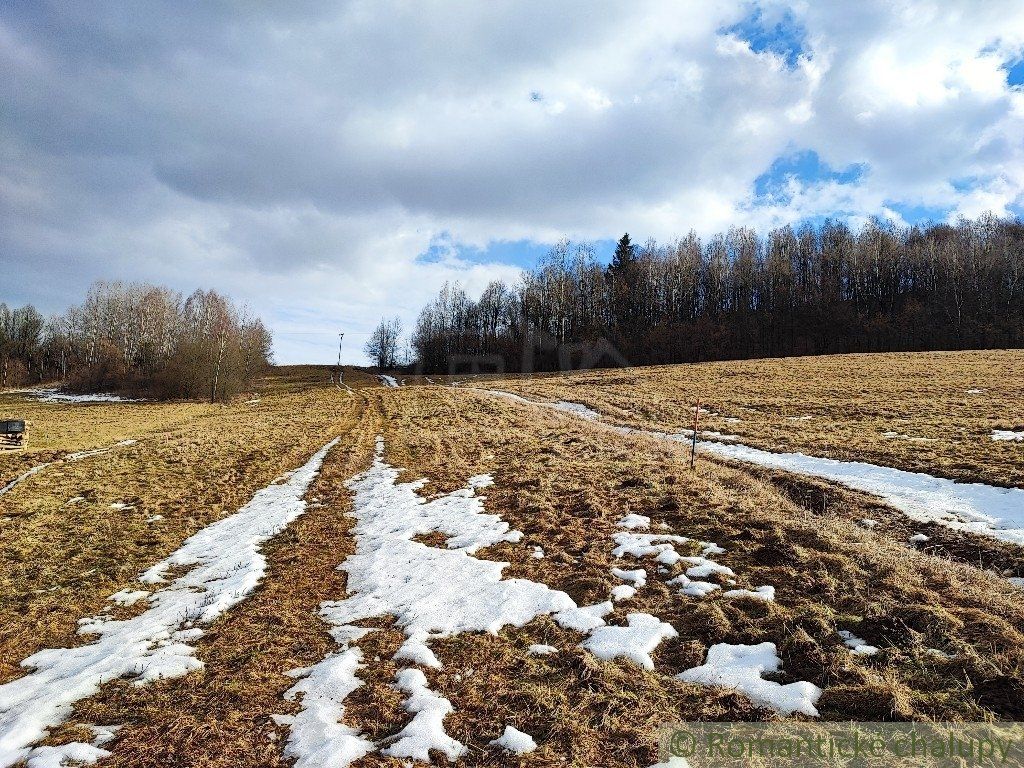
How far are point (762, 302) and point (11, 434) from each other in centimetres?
9132

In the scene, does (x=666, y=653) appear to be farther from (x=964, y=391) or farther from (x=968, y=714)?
(x=964, y=391)

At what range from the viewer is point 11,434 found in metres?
21.4

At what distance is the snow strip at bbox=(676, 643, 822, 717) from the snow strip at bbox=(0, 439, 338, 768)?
487 centimetres

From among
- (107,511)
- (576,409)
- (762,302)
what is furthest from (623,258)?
(107,511)

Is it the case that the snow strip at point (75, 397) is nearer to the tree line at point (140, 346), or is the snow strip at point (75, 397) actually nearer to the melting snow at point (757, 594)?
the tree line at point (140, 346)

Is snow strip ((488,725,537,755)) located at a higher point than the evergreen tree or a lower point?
lower

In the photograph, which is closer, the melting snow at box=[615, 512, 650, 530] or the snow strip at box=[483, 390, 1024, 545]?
the melting snow at box=[615, 512, 650, 530]

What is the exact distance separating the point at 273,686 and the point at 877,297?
9944cm

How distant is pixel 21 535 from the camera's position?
9.59 metres

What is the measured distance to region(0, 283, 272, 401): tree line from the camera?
51219 mm

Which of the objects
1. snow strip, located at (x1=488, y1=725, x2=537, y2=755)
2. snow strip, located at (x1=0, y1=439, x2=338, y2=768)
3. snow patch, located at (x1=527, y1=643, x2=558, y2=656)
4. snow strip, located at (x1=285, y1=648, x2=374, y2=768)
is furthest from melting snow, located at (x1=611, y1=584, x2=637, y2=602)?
snow strip, located at (x1=0, y1=439, x2=338, y2=768)

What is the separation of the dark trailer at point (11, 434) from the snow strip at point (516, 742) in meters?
26.3

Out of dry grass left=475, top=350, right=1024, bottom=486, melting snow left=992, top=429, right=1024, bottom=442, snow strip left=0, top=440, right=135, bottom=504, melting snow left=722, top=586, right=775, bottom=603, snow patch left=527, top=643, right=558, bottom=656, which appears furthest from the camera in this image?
melting snow left=992, top=429, right=1024, bottom=442

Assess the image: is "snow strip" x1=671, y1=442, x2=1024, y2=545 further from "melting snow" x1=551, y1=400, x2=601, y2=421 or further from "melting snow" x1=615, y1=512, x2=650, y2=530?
"melting snow" x1=551, y1=400, x2=601, y2=421
